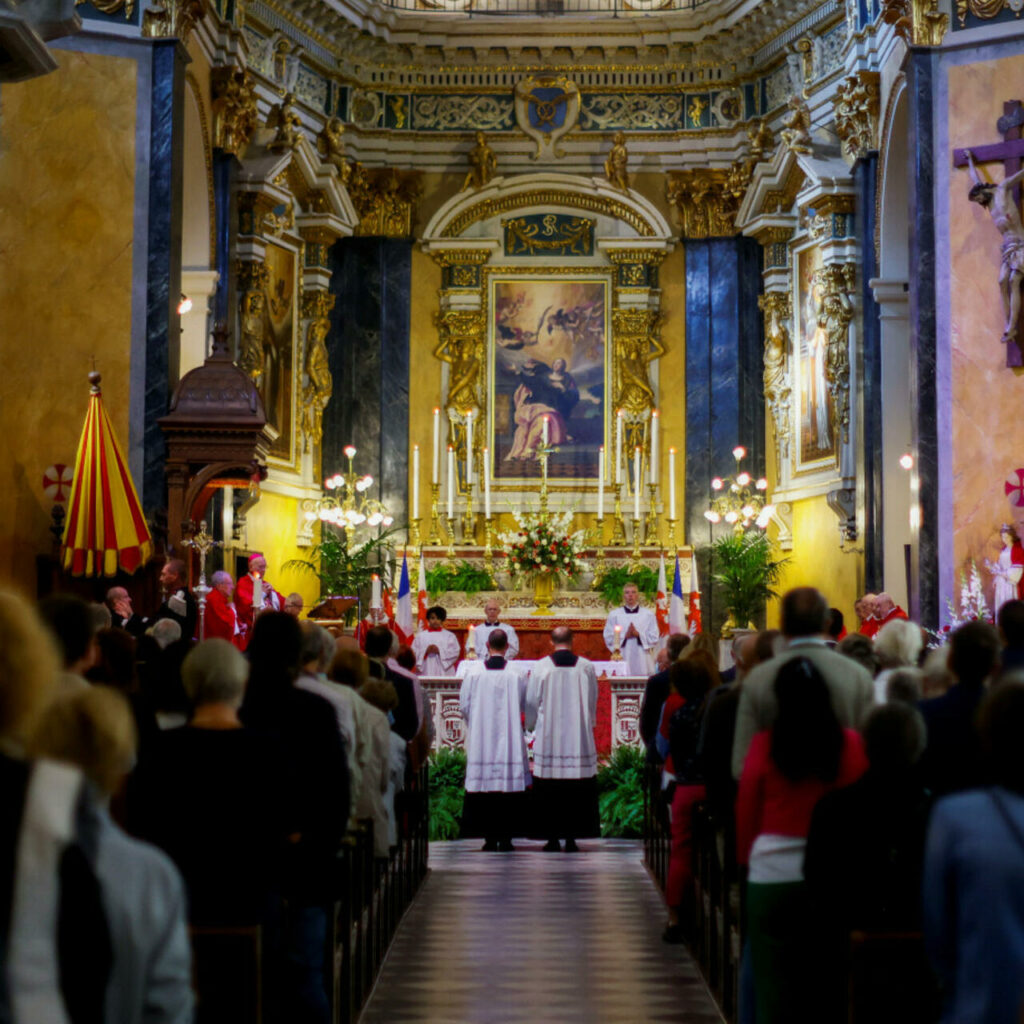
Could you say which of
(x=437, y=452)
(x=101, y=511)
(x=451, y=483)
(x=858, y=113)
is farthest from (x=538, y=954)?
(x=437, y=452)

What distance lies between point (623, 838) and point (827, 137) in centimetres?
873

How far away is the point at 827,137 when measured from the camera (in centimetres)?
1752

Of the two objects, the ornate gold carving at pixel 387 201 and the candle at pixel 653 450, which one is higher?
the ornate gold carving at pixel 387 201

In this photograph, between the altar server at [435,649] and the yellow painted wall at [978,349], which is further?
the altar server at [435,649]

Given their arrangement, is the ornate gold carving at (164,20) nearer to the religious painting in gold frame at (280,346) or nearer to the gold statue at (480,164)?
the religious painting in gold frame at (280,346)

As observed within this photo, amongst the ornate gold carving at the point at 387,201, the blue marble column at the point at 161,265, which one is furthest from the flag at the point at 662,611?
the ornate gold carving at the point at 387,201

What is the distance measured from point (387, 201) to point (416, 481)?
3747mm

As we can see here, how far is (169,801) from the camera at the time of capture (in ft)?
14.1

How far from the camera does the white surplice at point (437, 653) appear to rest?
1498 centimetres

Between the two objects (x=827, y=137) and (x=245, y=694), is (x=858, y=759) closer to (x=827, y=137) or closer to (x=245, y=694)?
(x=245, y=694)

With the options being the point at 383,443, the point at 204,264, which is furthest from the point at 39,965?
the point at 383,443

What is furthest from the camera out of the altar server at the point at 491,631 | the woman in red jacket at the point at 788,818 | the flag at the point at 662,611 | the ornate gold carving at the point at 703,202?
the ornate gold carving at the point at 703,202

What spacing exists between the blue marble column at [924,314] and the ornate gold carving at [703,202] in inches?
270

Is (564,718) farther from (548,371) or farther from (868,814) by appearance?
(548,371)
